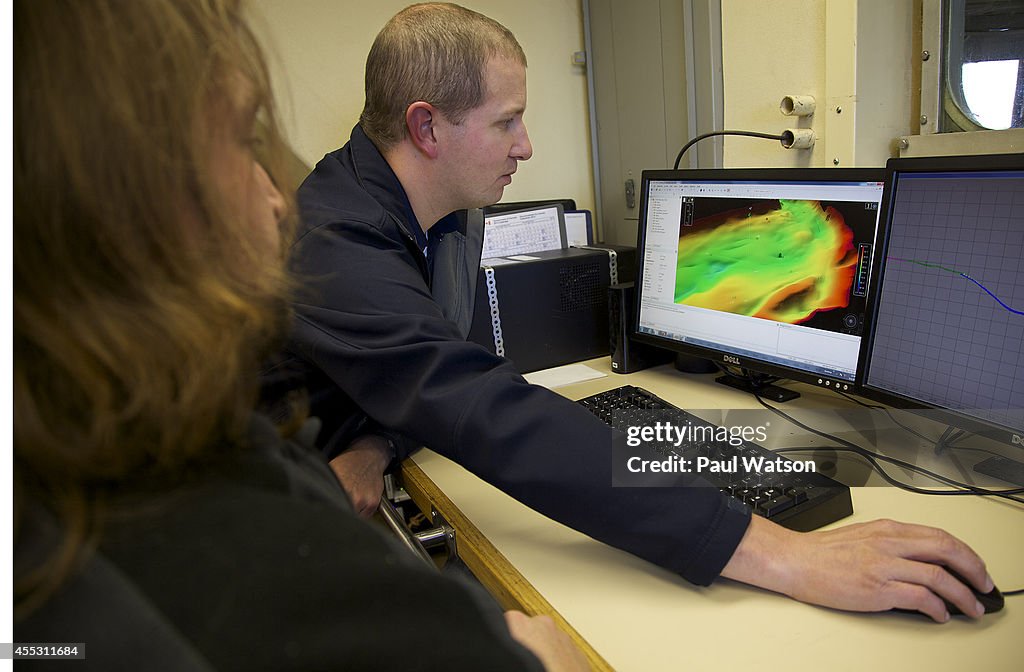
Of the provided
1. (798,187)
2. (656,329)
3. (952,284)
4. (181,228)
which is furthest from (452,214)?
→ (181,228)

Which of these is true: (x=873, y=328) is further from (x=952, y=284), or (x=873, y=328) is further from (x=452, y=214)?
(x=452, y=214)

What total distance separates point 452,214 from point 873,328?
2.57ft

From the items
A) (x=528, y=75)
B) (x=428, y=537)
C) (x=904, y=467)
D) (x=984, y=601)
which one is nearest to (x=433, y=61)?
(x=428, y=537)

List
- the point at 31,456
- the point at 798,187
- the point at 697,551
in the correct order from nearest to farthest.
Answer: the point at 31,456 → the point at 697,551 → the point at 798,187

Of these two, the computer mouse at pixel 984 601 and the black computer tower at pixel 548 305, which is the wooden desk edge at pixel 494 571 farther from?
the black computer tower at pixel 548 305

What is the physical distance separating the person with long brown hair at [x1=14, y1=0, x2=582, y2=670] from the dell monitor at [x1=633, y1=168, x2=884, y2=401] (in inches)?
32.7

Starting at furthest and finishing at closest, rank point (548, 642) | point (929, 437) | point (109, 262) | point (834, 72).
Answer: point (834, 72), point (929, 437), point (548, 642), point (109, 262)

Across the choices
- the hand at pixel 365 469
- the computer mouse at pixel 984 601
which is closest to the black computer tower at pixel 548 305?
the hand at pixel 365 469

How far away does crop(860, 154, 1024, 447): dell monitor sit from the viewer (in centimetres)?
82

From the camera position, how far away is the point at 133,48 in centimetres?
38

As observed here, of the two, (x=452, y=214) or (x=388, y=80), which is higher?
(x=388, y=80)

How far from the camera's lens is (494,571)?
79cm

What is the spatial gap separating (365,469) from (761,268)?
71 centimetres

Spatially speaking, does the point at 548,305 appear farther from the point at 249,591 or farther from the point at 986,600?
the point at 249,591
